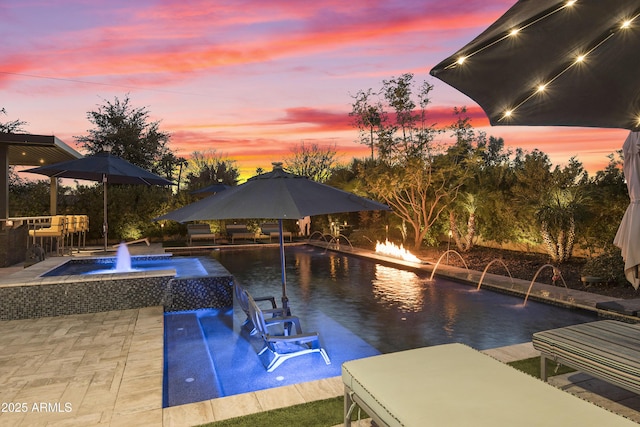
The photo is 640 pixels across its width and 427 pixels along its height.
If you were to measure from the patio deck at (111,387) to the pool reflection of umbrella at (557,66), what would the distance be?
2.68m

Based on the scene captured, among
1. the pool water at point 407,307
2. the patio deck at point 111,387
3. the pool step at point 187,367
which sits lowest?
the pool step at point 187,367

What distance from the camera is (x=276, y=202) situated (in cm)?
499

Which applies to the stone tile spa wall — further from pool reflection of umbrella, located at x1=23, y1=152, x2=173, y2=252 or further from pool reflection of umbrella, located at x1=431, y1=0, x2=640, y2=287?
pool reflection of umbrella, located at x1=431, y1=0, x2=640, y2=287

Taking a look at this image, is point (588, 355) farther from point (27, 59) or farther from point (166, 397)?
point (27, 59)

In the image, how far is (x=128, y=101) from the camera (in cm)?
3538

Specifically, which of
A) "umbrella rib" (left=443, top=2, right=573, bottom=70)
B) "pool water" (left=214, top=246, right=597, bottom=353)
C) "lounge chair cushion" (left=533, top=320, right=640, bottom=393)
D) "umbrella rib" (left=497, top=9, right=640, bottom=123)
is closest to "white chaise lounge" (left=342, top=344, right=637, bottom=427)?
"lounge chair cushion" (left=533, top=320, right=640, bottom=393)

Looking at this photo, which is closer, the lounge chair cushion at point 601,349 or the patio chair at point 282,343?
the lounge chair cushion at point 601,349

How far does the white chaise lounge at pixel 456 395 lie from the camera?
2.24 m

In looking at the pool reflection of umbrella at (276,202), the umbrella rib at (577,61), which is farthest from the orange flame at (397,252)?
the umbrella rib at (577,61)

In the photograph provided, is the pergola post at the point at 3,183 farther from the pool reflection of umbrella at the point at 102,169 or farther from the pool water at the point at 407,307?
the pool water at the point at 407,307

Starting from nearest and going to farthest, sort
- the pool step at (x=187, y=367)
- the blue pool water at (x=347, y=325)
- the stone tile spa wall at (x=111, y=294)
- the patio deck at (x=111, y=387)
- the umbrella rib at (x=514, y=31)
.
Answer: the umbrella rib at (x=514, y=31) < the patio deck at (x=111, y=387) < the pool step at (x=187, y=367) < the blue pool water at (x=347, y=325) < the stone tile spa wall at (x=111, y=294)

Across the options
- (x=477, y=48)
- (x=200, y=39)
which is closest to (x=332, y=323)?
(x=477, y=48)

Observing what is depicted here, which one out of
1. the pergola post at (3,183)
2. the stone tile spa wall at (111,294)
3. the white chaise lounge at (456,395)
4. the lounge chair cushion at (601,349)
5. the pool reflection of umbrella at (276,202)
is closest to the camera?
the white chaise lounge at (456,395)

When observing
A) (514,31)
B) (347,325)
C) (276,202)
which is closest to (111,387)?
(276,202)
